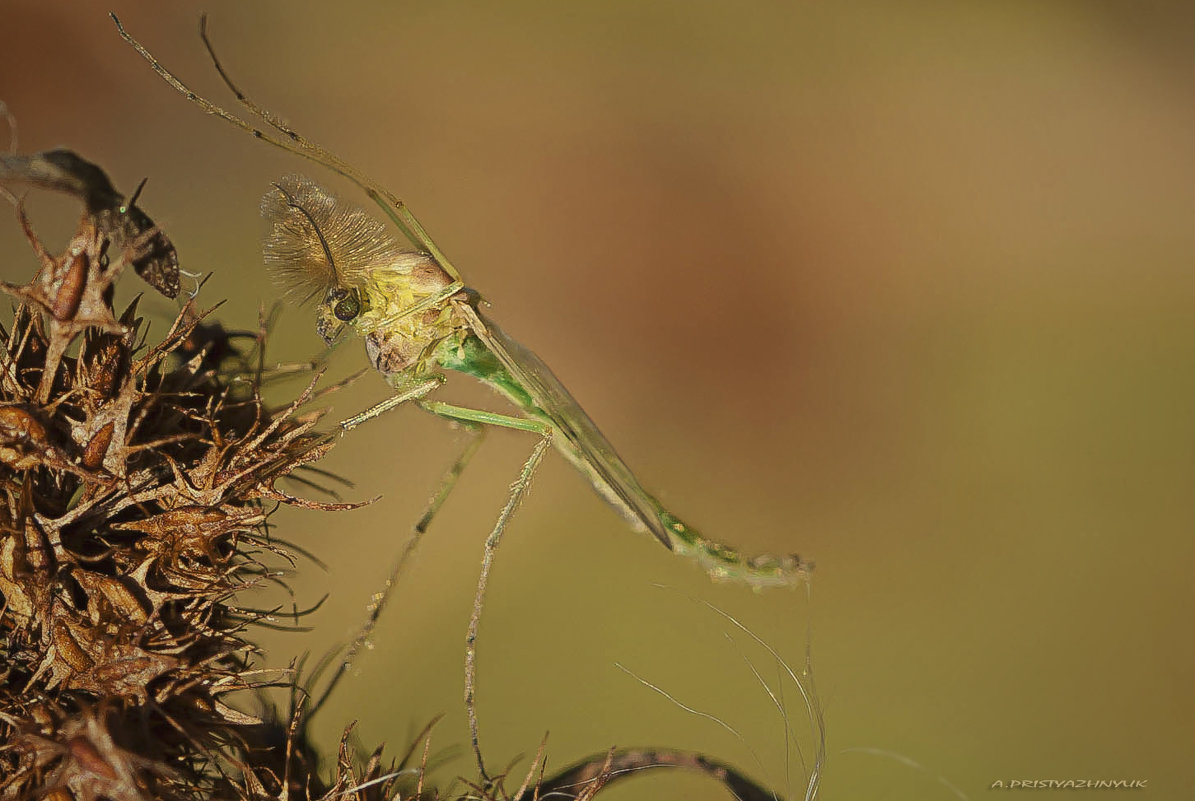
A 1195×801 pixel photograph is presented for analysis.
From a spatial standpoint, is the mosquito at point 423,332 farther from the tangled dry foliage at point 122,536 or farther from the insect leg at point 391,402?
the tangled dry foliage at point 122,536

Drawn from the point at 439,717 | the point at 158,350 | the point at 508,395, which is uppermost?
the point at 508,395

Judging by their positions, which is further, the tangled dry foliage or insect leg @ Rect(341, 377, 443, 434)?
insect leg @ Rect(341, 377, 443, 434)

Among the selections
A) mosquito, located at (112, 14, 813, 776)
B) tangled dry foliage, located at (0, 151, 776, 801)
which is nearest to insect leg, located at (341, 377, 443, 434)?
mosquito, located at (112, 14, 813, 776)

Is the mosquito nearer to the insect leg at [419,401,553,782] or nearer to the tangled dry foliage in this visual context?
the insect leg at [419,401,553,782]

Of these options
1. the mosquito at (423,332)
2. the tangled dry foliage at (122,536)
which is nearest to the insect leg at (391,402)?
the mosquito at (423,332)

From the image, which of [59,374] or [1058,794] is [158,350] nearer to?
[59,374]

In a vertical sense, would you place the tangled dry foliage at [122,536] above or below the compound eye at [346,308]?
below

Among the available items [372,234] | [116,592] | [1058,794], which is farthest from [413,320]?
[1058,794]
